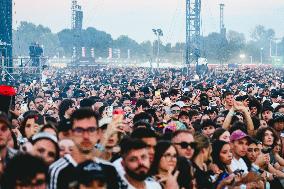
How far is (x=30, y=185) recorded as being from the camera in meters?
4.76

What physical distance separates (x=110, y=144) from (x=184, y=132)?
0.81 metres

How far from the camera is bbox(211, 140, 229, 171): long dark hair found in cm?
752

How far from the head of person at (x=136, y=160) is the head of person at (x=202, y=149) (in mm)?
1634

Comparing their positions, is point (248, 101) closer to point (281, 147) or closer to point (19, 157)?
point (281, 147)

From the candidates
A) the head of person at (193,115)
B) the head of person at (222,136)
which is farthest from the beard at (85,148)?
the head of person at (193,115)

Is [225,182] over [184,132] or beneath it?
beneath

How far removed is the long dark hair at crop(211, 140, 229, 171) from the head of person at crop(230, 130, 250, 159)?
477 millimetres

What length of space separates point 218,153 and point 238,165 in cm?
44

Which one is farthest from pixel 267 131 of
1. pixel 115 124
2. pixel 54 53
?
pixel 54 53

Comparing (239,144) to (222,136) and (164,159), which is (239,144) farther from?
(164,159)

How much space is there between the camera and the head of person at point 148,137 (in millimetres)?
6195

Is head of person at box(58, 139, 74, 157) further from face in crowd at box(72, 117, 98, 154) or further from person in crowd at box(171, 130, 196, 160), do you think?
person in crowd at box(171, 130, 196, 160)

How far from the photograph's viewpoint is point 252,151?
26.8 feet

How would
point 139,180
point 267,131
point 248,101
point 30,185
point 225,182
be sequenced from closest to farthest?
point 30,185 → point 139,180 → point 225,182 → point 267,131 → point 248,101
